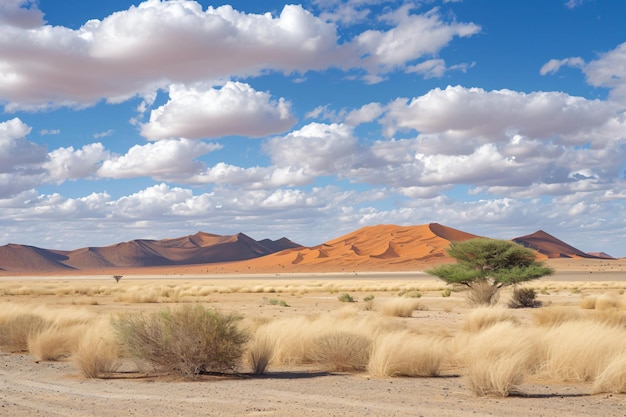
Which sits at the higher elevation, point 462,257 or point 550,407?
point 462,257

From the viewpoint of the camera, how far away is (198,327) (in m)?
13.7

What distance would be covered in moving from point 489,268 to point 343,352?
23165 mm

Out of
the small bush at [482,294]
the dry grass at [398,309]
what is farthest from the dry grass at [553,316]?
the small bush at [482,294]

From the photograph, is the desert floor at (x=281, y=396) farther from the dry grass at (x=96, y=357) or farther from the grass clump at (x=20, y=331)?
the grass clump at (x=20, y=331)

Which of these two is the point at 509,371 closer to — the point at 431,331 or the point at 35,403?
the point at 35,403

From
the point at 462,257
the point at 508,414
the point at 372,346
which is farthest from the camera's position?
the point at 462,257

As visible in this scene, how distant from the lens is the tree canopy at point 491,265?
3501 centimetres

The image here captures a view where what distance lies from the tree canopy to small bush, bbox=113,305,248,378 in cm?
2349

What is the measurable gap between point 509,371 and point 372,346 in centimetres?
427

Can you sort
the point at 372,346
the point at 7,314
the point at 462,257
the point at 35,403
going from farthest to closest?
the point at 462,257 → the point at 7,314 → the point at 372,346 → the point at 35,403

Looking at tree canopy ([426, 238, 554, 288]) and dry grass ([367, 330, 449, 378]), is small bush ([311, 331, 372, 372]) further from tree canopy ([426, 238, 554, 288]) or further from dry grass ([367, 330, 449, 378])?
tree canopy ([426, 238, 554, 288])

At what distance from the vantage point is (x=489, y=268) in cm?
3603

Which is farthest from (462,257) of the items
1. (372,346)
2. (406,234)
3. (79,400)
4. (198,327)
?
(406,234)

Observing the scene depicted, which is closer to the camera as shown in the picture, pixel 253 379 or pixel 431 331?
pixel 253 379
